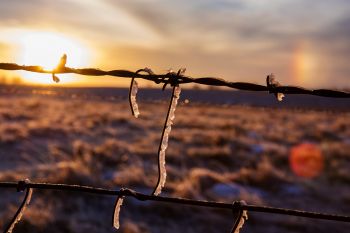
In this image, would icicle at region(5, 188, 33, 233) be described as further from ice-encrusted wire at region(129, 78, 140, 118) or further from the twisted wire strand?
ice-encrusted wire at region(129, 78, 140, 118)

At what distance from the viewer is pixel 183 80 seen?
212cm

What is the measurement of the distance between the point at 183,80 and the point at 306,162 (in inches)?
499

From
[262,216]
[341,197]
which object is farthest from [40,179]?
[341,197]

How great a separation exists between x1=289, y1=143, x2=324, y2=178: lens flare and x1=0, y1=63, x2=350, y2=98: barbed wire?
412 inches

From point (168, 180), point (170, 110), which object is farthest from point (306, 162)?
point (170, 110)

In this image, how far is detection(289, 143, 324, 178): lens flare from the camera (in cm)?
1256

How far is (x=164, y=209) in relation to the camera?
8.41 m

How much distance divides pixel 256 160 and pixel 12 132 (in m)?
8.85

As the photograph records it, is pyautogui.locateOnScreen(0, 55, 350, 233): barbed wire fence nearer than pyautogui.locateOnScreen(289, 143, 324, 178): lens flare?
Yes

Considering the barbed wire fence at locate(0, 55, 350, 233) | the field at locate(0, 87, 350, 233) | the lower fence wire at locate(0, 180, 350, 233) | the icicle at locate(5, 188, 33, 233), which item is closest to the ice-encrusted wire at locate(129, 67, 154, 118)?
the barbed wire fence at locate(0, 55, 350, 233)

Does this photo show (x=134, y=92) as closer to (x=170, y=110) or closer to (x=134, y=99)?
(x=134, y=99)

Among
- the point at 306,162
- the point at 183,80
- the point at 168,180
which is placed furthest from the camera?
the point at 306,162

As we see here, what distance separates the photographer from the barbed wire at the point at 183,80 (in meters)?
2.01

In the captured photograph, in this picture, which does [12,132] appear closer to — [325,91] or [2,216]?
[2,216]
